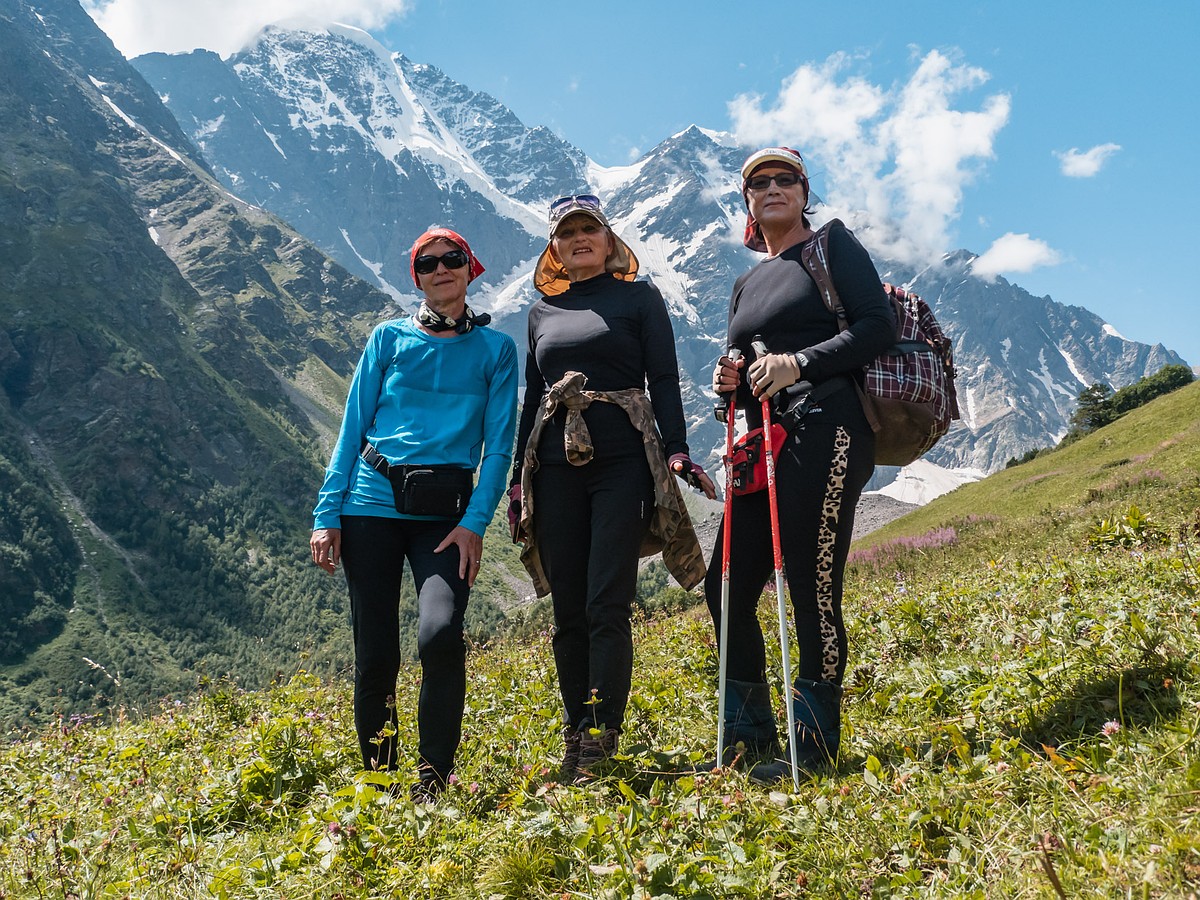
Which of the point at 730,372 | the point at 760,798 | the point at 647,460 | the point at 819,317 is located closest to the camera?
the point at 760,798

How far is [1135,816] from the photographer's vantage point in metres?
2.42

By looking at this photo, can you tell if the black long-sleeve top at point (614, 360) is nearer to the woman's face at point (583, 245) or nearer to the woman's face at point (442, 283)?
the woman's face at point (583, 245)

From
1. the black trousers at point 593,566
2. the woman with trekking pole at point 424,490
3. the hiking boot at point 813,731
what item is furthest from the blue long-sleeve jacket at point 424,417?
the hiking boot at point 813,731

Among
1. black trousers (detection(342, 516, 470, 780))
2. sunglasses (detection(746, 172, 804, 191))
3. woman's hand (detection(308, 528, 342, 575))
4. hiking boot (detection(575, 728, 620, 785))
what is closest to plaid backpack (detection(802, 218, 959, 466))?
sunglasses (detection(746, 172, 804, 191))

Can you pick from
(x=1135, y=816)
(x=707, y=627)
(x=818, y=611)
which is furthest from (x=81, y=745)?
(x=1135, y=816)

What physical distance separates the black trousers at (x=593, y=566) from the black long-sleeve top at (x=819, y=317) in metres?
0.90

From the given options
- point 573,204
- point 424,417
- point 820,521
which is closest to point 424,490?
point 424,417

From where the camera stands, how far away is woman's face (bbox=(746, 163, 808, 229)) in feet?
15.1

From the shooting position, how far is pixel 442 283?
514 centimetres

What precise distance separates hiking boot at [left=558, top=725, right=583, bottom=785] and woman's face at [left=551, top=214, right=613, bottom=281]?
2745mm

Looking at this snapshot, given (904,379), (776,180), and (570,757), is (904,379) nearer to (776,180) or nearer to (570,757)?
(776,180)

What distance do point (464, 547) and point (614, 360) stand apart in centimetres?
140

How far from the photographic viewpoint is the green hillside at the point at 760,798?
2.56 meters

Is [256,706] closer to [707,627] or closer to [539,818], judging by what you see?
[707,627]
